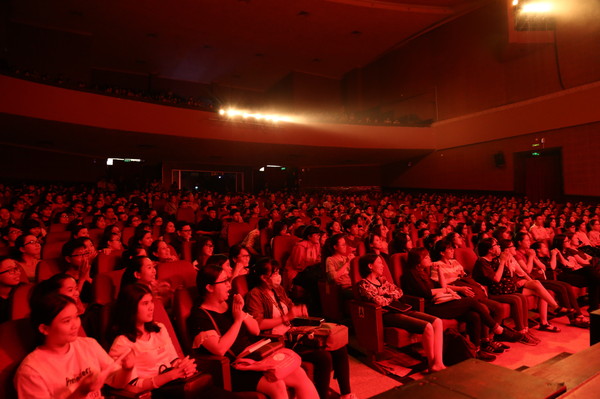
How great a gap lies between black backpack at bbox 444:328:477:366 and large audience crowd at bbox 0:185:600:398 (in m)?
0.12

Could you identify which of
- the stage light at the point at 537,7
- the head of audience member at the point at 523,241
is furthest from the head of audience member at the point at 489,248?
the stage light at the point at 537,7

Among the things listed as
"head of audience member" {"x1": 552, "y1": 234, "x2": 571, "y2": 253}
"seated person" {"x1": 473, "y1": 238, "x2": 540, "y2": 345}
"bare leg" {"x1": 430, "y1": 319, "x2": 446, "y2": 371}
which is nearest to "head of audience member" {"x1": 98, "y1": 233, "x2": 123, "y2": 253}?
"bare leg" {"x1": 430, "y1": 319, "x2": 446, "y2": 371}

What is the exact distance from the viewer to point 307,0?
930 centimetres

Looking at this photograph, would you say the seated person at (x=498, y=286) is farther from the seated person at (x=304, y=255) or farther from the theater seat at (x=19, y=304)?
the theater seat at (x=19, y=304)

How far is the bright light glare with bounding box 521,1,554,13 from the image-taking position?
8789mm

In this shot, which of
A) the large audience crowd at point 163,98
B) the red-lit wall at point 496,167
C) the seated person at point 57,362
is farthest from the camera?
the red-lit wall at point 496,167

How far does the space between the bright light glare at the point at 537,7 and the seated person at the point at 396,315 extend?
29.6 feet

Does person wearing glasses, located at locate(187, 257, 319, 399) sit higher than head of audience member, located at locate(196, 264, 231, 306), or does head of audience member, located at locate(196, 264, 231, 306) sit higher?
head of audience member, located at locate(196, 264, 231, 306)

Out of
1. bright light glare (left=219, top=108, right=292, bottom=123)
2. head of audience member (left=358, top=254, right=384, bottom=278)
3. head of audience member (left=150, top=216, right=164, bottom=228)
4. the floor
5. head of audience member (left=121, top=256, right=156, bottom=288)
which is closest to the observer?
head of audience member (left=121, top=256, right=156, bottom=288)

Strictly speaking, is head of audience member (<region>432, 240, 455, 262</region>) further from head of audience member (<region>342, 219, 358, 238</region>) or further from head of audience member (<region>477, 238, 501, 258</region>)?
head of audience member (<region>342, 219, 358, 238</region>)

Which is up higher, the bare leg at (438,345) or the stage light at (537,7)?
the stage light at (537,7)

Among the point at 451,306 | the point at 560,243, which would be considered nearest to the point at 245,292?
the point at 451,306

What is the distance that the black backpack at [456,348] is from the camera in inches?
94.6

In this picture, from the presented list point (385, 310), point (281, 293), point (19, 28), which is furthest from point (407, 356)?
point (19, 28)
